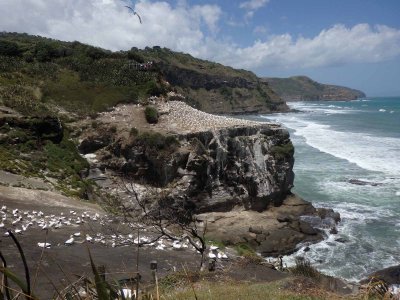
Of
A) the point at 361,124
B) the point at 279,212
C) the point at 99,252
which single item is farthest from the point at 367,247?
the point at 361,124

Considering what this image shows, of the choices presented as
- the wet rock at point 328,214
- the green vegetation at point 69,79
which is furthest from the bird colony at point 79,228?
the wet rock at point 328,214

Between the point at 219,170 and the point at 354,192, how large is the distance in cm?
1401

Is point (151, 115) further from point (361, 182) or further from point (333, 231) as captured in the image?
point (361, 182)

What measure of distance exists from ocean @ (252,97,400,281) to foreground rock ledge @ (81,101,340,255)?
223 centimetres

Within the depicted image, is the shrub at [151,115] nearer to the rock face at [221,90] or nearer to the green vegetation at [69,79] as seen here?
the green vegetation at [69,79]

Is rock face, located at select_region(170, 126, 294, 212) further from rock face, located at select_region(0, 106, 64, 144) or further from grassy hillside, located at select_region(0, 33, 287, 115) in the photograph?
grassy hillside, located at select_region(0, 33, 287, 115)

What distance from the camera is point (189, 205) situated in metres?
25.7

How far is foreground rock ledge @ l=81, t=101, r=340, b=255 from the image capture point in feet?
83.4

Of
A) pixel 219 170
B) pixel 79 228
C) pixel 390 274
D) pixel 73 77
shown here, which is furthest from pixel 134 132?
pixel 390 274

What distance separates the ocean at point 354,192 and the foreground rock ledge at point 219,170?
223 cm

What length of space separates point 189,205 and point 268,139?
26.4ft

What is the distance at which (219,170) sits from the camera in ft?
88.6

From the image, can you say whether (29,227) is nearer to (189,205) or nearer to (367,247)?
(189,205)

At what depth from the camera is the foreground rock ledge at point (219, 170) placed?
25.4m
